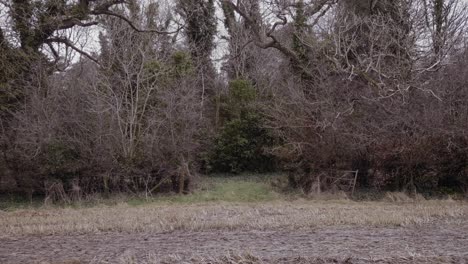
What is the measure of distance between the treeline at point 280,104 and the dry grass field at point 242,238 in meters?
7.00

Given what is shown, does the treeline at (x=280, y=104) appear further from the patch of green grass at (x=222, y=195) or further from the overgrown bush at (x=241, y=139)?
the overgrown bush at (x=241, y=139)

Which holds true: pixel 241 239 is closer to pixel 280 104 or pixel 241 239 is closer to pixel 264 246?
pixel 264 246

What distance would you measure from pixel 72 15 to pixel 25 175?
7.02m

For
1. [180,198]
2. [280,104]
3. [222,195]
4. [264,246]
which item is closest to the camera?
[264,246]

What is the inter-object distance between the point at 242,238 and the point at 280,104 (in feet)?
45.7


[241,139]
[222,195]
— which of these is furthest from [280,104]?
[241,139]

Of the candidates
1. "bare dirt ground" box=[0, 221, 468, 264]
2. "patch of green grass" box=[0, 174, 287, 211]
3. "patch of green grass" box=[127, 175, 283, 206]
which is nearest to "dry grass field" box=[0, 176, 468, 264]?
"bare dirt ground" box=[0, 221, 468, 264]

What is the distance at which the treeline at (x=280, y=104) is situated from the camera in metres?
19.1

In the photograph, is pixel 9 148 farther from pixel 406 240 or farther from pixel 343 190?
pixel 406 240

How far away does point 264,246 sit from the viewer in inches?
312

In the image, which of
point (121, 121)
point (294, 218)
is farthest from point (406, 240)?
point (121, 121)

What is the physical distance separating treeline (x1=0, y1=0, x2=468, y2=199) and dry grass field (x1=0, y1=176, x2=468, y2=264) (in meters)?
7.00

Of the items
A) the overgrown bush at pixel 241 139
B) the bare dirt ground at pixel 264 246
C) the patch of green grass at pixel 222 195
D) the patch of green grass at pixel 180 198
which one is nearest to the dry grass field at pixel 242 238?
the bare dirt ground at pixel 264 246

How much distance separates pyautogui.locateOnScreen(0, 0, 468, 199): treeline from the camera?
62.7 feet
